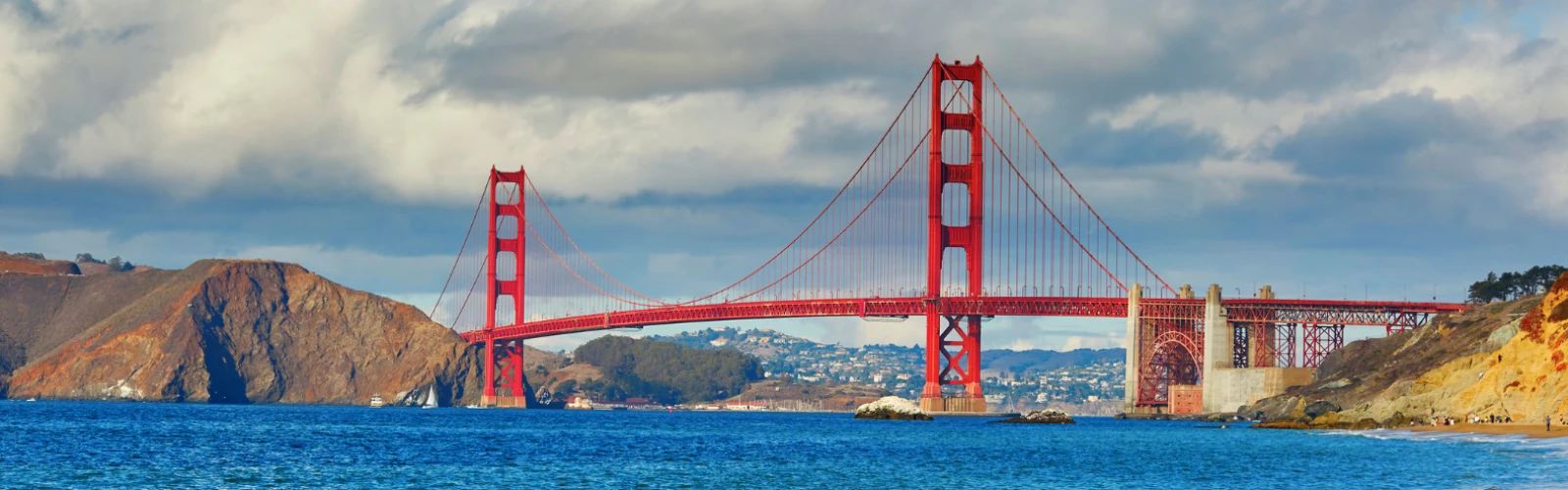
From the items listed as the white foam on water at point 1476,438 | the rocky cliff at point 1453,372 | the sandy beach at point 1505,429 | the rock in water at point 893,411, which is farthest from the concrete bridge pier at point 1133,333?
the sandy beach at point 1505,429

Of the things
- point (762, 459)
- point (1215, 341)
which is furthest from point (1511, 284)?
point (762, 459)

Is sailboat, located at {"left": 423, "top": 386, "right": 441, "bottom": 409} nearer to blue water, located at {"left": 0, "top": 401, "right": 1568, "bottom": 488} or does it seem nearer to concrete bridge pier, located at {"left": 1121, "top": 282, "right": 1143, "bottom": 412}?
concrete bridge pier, located at {"left": 1121, "top": 282, "right": 1143, "bottom": 412}

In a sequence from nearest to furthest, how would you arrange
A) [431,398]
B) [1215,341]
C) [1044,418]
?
[1044,418]
[1215,341]
[431,398]

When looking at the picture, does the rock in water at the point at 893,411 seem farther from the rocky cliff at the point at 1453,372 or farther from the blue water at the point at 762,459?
the rocky cliff at the point at 1453,372

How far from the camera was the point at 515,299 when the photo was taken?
16525 centimetres

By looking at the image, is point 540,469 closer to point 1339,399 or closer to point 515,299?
point 1339,399

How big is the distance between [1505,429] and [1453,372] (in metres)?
13.2

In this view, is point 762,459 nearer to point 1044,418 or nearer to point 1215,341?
point 1044,418

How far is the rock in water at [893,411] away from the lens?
111 meters

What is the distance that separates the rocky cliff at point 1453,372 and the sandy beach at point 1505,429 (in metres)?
1.27

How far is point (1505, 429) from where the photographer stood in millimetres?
72562

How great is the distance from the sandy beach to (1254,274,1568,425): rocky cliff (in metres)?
1.27

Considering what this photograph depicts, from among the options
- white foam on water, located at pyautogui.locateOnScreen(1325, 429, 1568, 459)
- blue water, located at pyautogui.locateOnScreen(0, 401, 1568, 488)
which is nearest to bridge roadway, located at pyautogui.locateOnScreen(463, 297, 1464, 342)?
blue water, located at pyautogui.locateOnScreen(0, 401, 1568, 488)

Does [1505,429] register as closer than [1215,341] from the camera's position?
Yes
